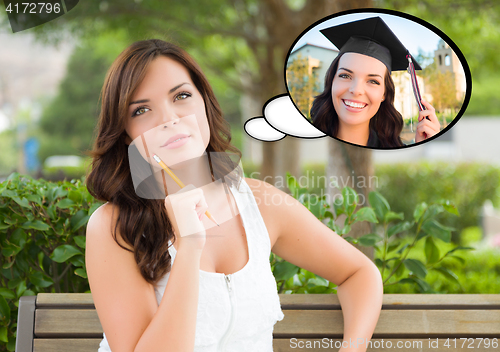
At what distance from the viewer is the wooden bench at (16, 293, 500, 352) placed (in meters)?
1.49

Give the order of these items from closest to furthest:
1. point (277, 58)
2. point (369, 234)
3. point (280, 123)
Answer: point (280, 123) < point (369, 234) < point (277, 58)

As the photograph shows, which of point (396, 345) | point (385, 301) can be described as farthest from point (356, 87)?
point (396, 345)

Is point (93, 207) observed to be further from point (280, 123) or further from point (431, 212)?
point (431, 212)

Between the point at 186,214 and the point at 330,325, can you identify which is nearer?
the point at 186,214

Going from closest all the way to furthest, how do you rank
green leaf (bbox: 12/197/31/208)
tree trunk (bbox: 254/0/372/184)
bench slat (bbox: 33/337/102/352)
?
1. bench slat (bbox: 33/337/102/352)
2. green leaf (bbox: 12/197/31/208)
3. tree trunk (bbox: 254/0/372/184)

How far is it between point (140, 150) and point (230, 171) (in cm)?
38

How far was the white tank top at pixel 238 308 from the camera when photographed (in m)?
1.26

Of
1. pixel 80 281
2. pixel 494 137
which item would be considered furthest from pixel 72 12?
pixel 494 137

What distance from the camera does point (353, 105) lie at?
1.14 meters

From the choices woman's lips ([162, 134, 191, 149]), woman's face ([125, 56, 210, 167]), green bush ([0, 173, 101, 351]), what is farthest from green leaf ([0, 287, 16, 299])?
woman's lips ([162, 134, 191, 149])

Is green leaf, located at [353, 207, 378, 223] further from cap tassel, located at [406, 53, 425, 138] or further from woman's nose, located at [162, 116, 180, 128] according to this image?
woman's nose, located at [162, 116, 180, 128]

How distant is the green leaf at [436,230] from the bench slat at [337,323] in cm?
36

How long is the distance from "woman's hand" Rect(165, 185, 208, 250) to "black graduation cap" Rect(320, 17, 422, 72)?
0.54m

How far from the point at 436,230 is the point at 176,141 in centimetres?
118
